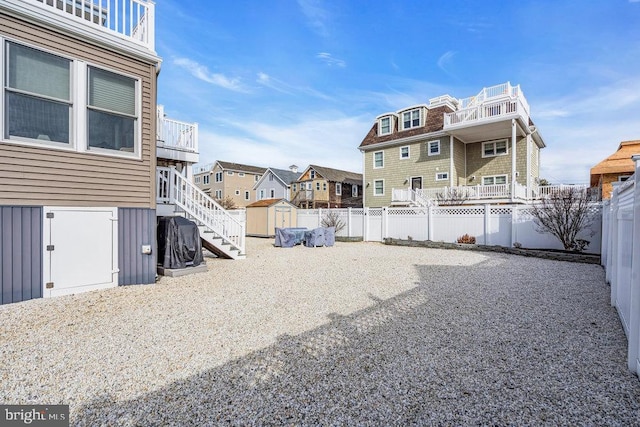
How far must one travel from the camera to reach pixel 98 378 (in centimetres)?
264

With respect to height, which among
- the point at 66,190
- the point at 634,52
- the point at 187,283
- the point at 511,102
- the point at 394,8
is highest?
the point at 394,8

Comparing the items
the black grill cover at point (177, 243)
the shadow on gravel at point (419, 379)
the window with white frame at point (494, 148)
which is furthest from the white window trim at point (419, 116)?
the shadow on gravel at point (419, 379)

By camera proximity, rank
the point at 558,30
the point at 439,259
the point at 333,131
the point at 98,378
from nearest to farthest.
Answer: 1. the point at 98,378
2. the point at 558,30
3. the point at 439,259
4. the point at 333,131

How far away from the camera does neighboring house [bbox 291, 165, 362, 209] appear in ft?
101

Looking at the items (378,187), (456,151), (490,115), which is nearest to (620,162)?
(490,115)

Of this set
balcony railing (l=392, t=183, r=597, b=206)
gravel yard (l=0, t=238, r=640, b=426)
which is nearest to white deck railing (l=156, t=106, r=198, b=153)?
gravel yard (l=0, t=238, r=640, b=426)

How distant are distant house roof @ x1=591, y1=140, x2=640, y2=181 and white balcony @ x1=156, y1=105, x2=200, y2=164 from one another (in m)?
20.5

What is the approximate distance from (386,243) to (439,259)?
491 centimetres

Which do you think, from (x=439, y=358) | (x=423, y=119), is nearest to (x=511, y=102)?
(x=423, y=119)

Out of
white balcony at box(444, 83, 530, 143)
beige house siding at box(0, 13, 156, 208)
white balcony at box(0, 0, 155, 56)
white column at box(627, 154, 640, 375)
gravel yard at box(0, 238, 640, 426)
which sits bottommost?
gravel yard at box(0, 238, 640, 426)

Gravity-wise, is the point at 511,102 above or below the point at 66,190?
above

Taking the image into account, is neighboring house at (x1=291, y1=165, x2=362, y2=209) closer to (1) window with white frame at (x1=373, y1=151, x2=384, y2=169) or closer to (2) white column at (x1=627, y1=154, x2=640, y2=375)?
(1) window with white frame at (x1=373, y1=151, x2=384, y2=169)

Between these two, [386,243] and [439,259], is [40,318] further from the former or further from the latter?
[386,243]

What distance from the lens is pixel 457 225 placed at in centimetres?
1298
